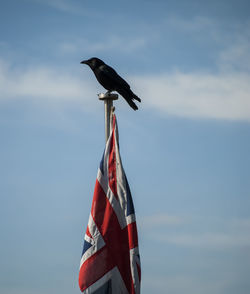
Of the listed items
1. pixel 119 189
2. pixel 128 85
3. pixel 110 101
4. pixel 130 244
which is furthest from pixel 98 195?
pixel 128 85

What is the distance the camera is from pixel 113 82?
11.8 meters

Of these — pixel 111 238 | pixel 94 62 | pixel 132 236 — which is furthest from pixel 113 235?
pixel 94 62

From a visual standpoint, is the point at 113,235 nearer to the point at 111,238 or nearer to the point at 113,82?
the point at 111,238

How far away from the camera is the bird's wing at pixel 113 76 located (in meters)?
11.8

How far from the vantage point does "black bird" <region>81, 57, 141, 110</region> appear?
38.6 feet

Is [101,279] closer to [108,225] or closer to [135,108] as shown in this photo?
[108,225]

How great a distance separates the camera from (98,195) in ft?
34.0

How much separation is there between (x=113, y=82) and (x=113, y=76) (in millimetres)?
134

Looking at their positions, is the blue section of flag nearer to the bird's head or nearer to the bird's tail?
the bird's tail

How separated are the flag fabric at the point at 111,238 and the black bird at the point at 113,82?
1309 millimetres

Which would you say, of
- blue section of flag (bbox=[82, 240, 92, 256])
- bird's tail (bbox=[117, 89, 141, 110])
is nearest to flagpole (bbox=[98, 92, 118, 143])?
bird's tail (bbox=[117, 89, 141, 110])

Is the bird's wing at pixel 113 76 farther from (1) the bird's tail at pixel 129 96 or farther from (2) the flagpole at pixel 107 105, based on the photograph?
(2) the flagpole at pixel 107 105

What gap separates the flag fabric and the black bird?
131 centimetres

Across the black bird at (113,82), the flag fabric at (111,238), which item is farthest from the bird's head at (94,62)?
the flag fabric at (111,238)
